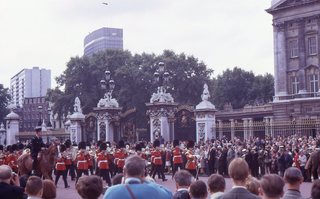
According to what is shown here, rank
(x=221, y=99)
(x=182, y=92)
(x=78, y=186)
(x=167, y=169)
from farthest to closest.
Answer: (x=221, y=99), (x=182, y=92), (x=167, y=169), (x=78, y=186)

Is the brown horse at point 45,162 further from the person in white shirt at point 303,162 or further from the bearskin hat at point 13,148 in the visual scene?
the person in white shirt at point 303,162

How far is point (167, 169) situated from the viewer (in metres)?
27.8

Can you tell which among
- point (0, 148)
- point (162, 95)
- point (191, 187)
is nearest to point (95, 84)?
point (162, 95)

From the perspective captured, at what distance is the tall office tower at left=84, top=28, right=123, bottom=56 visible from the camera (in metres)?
145

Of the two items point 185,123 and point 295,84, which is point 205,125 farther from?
point 295,84

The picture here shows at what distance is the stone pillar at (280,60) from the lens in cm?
4775

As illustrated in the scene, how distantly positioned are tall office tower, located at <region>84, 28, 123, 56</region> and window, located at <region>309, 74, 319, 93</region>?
99763 mm

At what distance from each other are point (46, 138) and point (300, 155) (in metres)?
23.8

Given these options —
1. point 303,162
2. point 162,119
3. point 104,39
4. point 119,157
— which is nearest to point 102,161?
point 119,157

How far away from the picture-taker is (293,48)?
1870 inches

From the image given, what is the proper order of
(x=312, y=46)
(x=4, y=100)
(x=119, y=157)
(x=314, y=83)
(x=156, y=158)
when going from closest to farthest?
(x=119, y=157), (x=156, y=158), (x=314, y=83), (x=312, y=46), (x=4, y=100)

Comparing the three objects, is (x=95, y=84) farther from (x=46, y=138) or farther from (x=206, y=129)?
(x=206, y=129)

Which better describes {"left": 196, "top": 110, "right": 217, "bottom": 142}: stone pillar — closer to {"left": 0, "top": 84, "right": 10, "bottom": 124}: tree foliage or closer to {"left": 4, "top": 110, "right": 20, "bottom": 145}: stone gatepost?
{"left": 4, "top": 110, "right": 20, "bottom": 145}: stone gatepost

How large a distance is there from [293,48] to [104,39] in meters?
101
